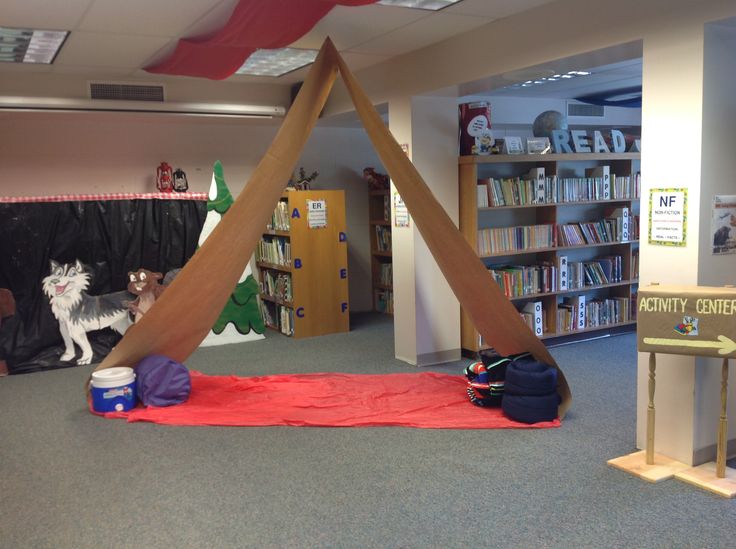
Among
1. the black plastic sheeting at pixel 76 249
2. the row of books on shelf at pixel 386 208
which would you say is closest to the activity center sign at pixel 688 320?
the black plastic sheeting at pixel 76 249

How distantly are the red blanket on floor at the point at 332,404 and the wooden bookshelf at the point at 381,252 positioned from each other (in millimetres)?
2828

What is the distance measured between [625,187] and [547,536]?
463 cm

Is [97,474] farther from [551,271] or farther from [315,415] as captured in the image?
[551,271]

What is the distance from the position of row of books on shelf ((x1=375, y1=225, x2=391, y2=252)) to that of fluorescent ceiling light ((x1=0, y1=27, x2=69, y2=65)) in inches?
155

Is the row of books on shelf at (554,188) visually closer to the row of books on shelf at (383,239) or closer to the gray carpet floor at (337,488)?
the gray carpet floor at (337,488)

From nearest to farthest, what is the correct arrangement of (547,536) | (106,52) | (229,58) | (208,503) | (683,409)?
(547,536) → (208,503) → (683,409) → (229,58) → (106,52)

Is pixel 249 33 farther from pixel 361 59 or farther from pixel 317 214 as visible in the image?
pixel 317 214

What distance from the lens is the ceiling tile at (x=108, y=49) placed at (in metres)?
4.90

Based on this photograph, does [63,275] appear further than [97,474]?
Yes

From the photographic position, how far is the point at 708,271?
11.7 ft

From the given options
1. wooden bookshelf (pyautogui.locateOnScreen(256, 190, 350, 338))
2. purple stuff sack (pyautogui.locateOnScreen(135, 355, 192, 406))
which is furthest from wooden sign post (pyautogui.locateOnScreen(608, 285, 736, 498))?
wooden bookshelf (pyautogui.locateOnScreen(256, 190, 350, 338))

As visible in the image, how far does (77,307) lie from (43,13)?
280 cm

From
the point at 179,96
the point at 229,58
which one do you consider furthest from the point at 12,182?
the point at 229,58

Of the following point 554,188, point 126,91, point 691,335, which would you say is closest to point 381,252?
point 554,188
